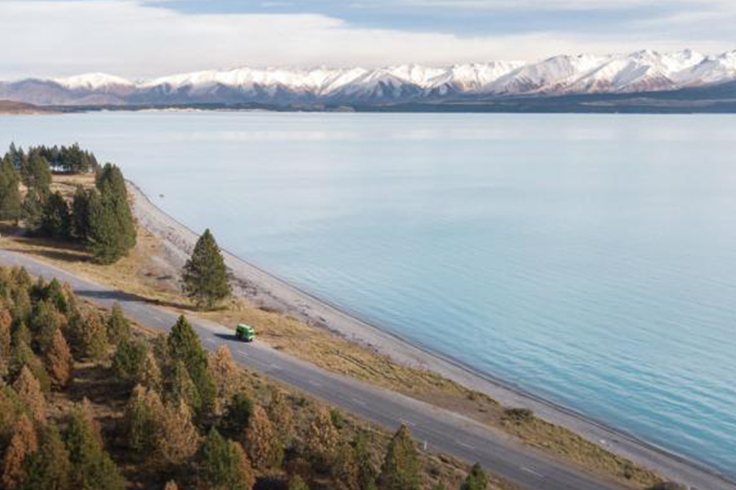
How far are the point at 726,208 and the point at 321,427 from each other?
113370mm

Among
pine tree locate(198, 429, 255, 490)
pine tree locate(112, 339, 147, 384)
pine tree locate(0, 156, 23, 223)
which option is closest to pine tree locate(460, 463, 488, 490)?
pine tree locate(198, 429, 255, 490)

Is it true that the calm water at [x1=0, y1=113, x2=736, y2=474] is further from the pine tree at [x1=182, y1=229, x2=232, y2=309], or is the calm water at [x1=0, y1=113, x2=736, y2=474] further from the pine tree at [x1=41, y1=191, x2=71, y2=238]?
the pine tree at [x1=41, y1=191, x2=71, y2=238]

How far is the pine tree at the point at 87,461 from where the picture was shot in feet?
88.3

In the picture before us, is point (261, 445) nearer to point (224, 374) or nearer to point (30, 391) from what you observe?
point (224, 374)

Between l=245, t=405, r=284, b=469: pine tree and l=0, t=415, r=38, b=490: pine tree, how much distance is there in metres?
8.19

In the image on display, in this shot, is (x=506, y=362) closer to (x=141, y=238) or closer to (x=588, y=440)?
(x=588, y=440)

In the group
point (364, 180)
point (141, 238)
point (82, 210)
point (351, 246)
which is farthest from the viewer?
point (364, 180)

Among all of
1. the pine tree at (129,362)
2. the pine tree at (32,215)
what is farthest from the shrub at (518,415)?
the pine tree at (32,215)

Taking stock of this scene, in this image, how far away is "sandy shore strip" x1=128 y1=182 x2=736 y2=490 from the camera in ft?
136

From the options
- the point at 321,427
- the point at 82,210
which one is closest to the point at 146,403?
the point at 321,427

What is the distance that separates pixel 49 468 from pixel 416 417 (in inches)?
780

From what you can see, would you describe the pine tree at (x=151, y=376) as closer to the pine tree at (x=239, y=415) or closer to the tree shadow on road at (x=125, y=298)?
the pine tree at (x=239, y=415)

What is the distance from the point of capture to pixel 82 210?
77.9m

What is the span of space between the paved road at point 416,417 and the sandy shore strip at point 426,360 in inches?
102
